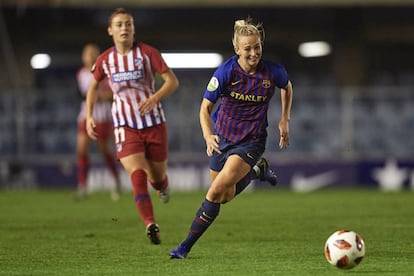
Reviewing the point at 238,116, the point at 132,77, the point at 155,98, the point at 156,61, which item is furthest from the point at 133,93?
the point at 238,116

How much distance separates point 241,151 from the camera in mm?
8203

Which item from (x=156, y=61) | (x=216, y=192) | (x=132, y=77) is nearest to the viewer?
(x=216, y=192)

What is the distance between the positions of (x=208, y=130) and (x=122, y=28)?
2.25 meters

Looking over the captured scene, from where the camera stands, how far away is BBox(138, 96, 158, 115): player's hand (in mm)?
9445

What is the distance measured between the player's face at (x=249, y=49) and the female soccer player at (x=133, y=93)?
1.52 metres

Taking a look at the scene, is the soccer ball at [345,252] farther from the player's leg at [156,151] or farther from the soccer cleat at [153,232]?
the player's leg at [156,151]

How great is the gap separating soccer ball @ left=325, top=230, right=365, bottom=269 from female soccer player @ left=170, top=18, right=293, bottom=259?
3.77 ft

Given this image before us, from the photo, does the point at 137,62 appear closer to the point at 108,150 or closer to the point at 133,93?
the point at 133,93

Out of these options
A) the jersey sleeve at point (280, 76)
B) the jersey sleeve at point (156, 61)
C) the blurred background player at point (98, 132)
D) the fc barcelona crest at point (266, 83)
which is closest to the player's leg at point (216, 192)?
the fc barcelona crest at point (266, 83)

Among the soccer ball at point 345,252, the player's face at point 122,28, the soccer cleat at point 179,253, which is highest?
the player's face at point 122,28

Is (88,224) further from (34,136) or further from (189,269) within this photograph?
(34,136)

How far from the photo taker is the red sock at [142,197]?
9.16m

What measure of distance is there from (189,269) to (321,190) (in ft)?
43.6

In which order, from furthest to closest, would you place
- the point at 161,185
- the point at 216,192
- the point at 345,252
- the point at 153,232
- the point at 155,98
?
the point at 161,185, the point at 155,98, the point at 153,232, the point at 216,192, the point at 345,252
